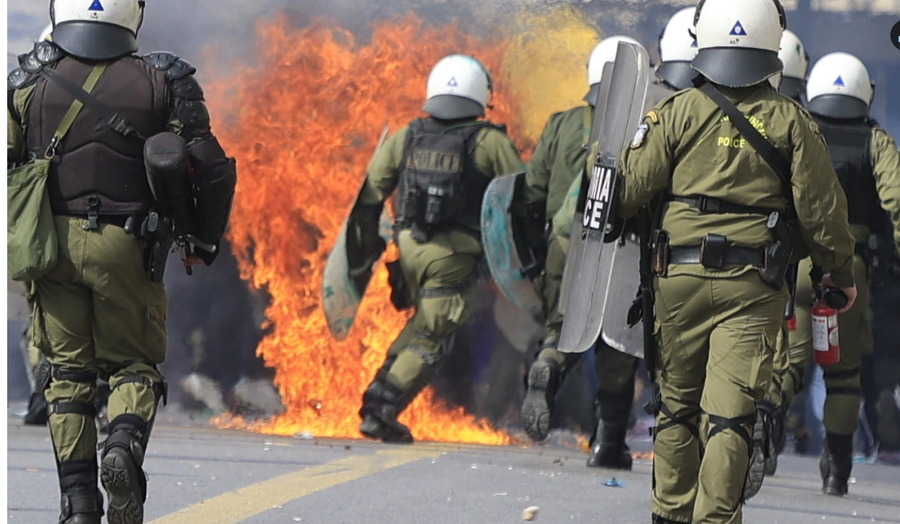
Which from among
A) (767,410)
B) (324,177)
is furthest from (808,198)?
(324,177)

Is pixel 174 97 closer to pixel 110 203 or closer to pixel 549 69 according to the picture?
pixel 110 203

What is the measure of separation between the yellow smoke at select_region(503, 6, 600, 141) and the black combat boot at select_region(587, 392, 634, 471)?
1554 mm

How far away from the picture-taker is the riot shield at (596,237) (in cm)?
521

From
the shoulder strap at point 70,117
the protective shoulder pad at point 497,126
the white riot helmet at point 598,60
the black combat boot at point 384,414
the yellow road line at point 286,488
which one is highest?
the white riot helmet at point 598,60

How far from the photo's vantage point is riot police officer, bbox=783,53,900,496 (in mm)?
6387

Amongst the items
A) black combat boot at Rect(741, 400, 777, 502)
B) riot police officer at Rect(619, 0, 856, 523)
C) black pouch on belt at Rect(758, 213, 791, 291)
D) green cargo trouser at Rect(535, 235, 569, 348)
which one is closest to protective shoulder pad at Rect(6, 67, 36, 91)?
riot police officer at Rect(619, 0, 856, 523)

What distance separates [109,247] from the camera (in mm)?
4383

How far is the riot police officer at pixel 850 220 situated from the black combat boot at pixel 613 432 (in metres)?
0.77

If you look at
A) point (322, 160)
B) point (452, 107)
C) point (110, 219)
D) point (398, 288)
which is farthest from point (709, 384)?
point (322, 160)

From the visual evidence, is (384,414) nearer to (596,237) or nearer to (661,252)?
(596,237)

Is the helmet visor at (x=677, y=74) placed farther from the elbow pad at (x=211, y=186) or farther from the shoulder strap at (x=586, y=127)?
the elbow pad at (x=211, y=186)

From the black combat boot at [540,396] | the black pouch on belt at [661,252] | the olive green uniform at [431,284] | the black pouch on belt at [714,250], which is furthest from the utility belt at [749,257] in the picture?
the olive green uniform at [431,284]

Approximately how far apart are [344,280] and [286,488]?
2.14 meters

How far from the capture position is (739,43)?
14.3 feet
